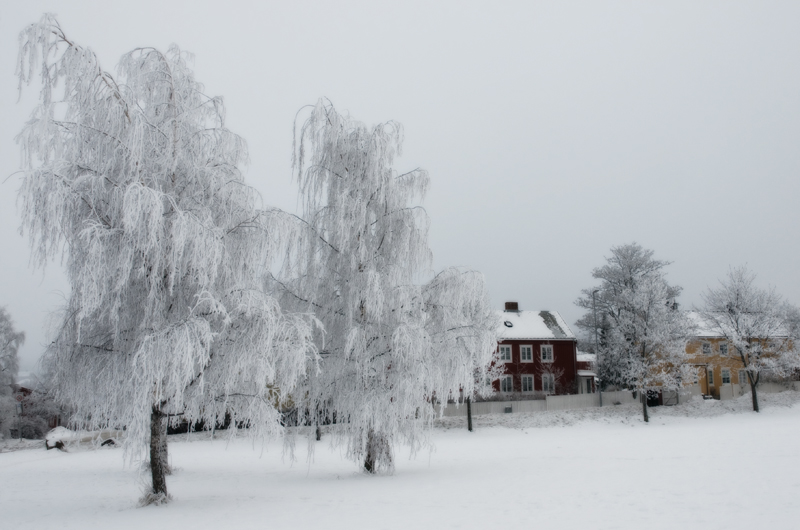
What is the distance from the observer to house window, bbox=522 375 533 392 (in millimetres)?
40875

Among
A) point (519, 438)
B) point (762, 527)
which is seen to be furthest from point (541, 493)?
point (519, 438)

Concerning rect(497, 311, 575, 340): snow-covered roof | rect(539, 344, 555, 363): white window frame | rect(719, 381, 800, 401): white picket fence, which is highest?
rect(497, 311, 575, 340): snow-covered roof

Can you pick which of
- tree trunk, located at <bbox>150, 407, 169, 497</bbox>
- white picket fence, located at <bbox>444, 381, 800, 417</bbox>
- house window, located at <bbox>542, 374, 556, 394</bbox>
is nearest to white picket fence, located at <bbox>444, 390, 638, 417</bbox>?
white picket fence, located at <bbox>444, 381, 800, 417</bbox>

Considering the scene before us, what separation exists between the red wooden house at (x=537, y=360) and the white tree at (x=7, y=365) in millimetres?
32110

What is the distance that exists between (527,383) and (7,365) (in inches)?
1405

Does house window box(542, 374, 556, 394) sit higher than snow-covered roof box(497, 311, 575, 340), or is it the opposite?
snow-covered roof box(497, 311, 575, 340)

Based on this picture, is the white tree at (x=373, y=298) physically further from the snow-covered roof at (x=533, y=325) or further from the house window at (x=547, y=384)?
the house window at (x=547, y=384)

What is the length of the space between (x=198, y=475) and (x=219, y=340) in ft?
26.6

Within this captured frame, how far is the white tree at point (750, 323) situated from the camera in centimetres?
3195

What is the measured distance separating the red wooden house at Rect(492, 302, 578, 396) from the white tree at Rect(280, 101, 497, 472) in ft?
88.8

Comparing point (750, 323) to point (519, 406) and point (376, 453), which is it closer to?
point (519, 406)

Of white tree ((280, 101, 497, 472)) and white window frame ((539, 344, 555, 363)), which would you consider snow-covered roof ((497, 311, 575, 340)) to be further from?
white tree ((280, 101, 497, 472))

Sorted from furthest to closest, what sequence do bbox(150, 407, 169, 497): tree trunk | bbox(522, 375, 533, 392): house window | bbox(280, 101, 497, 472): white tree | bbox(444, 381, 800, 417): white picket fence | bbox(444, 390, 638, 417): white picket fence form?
bbox(522, 375, 533, 392): house window, bbox(444, 381, 800, 417): white picket fence, bbox(444, 390, 638, 417): white picket fence, bbox(280, 101, 497, 472): white tree, bbox(150, 407, 169, 497): tree trunk

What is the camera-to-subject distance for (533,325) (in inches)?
1682
